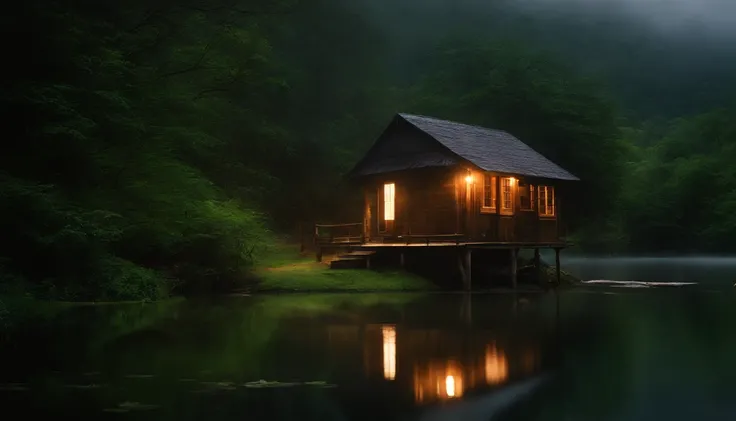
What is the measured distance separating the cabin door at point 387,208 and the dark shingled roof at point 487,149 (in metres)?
3.15

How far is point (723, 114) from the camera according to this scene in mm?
98125

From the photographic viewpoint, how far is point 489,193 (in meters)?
32.2

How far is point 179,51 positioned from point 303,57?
17743 mm

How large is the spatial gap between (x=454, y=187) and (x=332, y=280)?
6.51 metres

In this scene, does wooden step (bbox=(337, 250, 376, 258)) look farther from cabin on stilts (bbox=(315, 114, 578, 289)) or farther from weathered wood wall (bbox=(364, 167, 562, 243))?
weathered wood wall (bbox=(364, 167, 562, 243))

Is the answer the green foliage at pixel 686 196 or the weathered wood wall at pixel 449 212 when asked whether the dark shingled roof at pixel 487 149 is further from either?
the green foliage at pixel 686 196

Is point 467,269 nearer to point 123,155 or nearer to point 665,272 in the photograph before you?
point 123,155

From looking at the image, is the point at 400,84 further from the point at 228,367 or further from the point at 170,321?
the point at 228,367

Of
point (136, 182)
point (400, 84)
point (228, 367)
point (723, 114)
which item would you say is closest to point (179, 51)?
point (136, 182)

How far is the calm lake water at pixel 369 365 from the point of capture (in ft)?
29.2

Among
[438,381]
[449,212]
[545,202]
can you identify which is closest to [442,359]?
[438,381]

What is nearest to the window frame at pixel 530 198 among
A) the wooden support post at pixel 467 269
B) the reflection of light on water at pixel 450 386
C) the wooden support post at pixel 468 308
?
the wooden support post at pixel 467 269

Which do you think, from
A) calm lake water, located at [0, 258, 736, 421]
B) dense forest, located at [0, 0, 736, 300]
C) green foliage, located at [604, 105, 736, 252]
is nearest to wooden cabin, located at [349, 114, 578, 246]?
dense forest, located at [0, 0, 736, 300]

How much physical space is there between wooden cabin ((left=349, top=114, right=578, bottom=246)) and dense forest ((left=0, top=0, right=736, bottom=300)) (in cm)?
554
